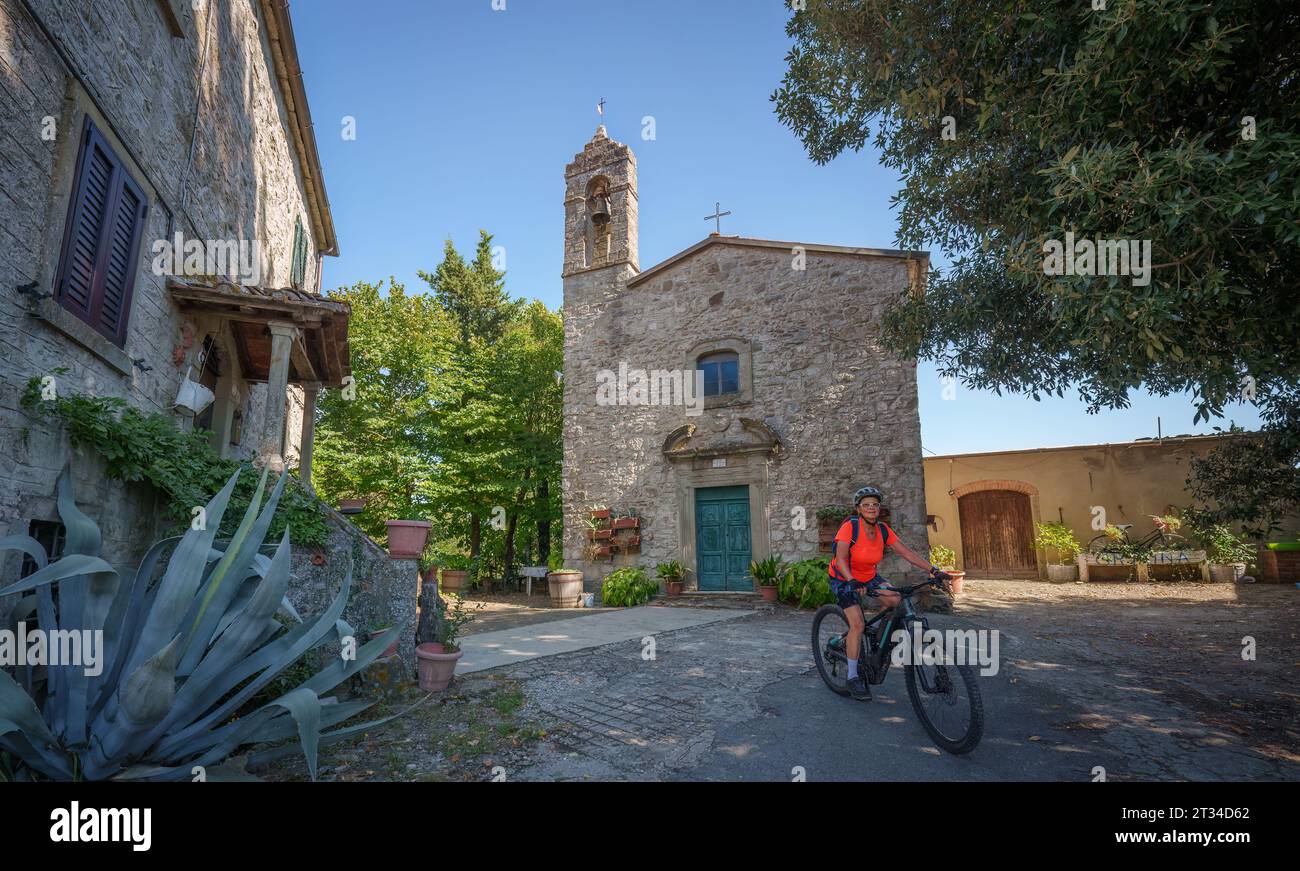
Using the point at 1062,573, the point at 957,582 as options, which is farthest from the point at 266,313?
the point at 1062,573

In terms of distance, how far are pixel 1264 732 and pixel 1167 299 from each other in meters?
2.70

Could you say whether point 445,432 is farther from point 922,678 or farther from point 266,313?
point 922,678

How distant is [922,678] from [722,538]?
780 cm

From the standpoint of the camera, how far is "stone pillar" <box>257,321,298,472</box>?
4.87 metres

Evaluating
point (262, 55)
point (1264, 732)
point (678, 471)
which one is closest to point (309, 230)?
point (262, 55)

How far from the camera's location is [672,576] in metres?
11.3

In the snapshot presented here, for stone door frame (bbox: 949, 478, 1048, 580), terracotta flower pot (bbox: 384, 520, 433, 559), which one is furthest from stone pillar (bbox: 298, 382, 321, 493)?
stone door frame (bbox: 949, 478, 1048, 580)

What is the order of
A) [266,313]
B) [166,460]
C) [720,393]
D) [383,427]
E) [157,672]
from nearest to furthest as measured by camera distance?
[157,672] < [166,460] < [266,313] < [720,393] < [383,427]

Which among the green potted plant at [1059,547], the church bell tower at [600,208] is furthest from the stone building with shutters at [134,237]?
the green potted plant at [1059,547]

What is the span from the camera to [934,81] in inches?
188

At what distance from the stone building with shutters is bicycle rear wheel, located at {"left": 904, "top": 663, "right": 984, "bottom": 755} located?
5.10 meters

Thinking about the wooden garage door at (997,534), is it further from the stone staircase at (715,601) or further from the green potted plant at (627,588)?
the green potted plant at (627,588)

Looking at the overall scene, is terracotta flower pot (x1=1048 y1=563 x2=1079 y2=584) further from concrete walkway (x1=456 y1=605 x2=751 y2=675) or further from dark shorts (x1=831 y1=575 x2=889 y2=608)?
dark shorts (x1=831 y1=575 x2=889 y2=608)
